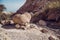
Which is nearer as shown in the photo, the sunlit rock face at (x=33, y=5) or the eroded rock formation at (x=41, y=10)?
the eroded rock formation at (x=41, y=10)

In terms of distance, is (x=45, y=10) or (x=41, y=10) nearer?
(x=45, y=10)

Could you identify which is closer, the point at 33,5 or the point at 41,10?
the point at 41,10

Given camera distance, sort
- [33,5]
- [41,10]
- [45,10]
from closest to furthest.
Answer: [45,10], [41,10], [33,5]

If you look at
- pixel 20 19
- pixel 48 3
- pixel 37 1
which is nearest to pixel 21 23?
pixel 20 19

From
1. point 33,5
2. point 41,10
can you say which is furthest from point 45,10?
point 33,5

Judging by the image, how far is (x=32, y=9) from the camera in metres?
17.8

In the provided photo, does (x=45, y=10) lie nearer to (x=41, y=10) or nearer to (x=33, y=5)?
(x=41, y=10)

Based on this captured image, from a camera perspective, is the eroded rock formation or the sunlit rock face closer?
the eroded rock formation

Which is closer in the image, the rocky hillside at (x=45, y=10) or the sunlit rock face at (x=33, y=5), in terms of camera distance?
the rocky hillside at (x=45, y=10)

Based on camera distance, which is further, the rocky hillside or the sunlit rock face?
the sunlit rock face

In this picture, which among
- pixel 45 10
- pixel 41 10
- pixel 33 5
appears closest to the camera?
pixel 45 10

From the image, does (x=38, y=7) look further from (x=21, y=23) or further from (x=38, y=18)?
(x=21, y=23)

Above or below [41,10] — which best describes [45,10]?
above

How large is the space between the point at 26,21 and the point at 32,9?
4774mm
